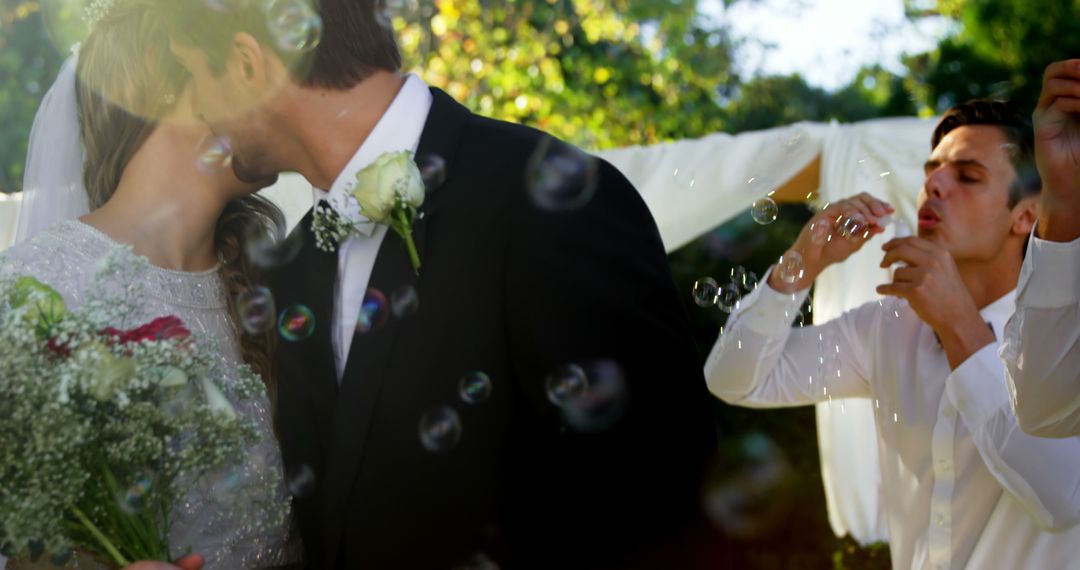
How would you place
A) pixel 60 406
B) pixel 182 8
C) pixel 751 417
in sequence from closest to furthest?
pixel 60 406 < pixel 182 8 < pixel 751 417

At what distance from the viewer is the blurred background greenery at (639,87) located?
7.41 meters

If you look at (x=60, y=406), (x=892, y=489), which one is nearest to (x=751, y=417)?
(x=892, y=489)

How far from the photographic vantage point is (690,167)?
5934mm

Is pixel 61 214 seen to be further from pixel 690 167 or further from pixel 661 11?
pixel 661 11

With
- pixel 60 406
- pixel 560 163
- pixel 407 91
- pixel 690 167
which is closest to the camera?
pixel 60 406

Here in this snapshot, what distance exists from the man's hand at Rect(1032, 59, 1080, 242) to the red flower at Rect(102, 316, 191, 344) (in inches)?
62.5

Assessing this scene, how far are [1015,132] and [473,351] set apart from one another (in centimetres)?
188

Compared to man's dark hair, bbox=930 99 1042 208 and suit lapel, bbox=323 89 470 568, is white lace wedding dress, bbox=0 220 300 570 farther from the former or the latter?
man's dark hair, bbox=930 99 1042 208

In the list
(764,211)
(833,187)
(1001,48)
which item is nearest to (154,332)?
(764,211)

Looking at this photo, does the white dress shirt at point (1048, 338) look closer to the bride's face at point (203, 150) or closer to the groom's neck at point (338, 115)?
the groom's neck at point (338, 115)

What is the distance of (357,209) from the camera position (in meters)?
2.44

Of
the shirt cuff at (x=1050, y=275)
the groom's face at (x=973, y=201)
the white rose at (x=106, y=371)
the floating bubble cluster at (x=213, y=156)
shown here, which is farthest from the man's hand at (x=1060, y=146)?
the floating bubble cluster at (x=213, y=156)

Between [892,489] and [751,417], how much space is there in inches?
171

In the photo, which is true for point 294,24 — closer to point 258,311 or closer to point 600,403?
point 258,311
